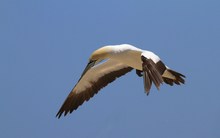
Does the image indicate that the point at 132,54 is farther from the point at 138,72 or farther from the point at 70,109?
the point at 70,109

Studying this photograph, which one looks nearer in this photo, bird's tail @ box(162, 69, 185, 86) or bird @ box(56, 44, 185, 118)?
bird @ box(56, 44, 185, 118)

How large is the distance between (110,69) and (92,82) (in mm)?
285

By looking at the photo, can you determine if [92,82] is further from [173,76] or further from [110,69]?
[173,76]

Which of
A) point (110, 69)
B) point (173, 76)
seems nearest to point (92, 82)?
point (110, 69)

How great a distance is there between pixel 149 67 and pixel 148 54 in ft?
1.29

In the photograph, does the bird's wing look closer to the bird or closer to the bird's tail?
the bird

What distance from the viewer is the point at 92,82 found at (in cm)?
500

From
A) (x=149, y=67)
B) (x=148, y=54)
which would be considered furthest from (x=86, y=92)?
(x=149, y=67)

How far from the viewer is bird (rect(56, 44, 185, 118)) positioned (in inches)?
149

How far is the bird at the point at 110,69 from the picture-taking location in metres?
3.79

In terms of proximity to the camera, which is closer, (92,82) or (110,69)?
(92,82)

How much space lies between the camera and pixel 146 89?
3.11m

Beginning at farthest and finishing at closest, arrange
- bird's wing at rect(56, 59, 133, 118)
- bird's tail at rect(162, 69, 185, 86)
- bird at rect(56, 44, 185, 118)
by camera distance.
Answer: bird's wing at rect(56, 59, 133, 118) → bird's tail at rect(162, 69, 185, 86) → bird at rect(56, 44, 185, 118)

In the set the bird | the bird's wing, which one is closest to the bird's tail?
the bird
